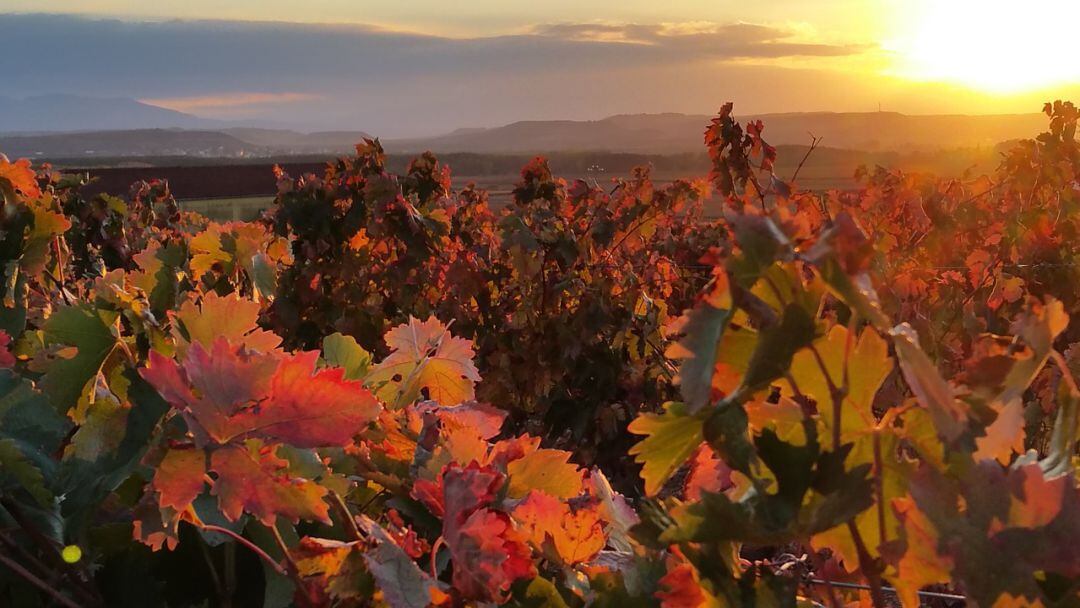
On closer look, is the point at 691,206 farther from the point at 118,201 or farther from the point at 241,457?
the point at 241,457

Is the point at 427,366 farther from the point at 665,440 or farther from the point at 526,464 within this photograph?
the point at 665,440

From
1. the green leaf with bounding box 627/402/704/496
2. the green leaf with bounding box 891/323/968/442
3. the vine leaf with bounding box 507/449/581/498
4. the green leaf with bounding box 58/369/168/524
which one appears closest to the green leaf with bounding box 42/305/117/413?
the green leaf with bounding box 58/369/168/524

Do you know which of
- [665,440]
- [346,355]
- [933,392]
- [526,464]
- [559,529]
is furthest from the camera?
[346,355]

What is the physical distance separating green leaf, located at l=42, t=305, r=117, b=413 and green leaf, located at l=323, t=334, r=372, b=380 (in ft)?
0.93

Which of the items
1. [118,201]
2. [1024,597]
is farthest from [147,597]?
[118,201]

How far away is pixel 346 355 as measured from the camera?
50.4 inches

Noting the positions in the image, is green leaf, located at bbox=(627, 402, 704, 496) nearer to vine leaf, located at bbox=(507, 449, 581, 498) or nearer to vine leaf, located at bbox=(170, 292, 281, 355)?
vine leaf, located at bbox=(507, 449, 581, 498)

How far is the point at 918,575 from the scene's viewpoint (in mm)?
654

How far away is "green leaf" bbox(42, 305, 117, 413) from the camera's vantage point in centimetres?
106

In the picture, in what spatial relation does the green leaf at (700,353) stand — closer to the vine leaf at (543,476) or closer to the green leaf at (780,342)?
the green leaf at (780,342)

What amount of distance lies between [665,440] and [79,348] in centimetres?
74

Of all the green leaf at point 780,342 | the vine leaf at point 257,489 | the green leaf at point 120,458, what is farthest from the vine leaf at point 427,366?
the green leaf at point 780,342

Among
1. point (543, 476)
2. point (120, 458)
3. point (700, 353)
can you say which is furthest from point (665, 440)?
point (120, 458)

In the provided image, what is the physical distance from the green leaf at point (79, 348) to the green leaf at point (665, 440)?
689 mm
